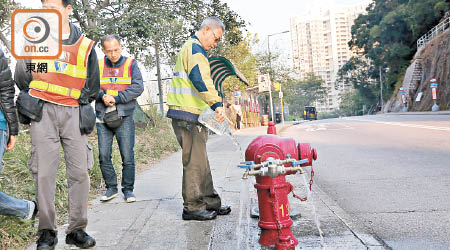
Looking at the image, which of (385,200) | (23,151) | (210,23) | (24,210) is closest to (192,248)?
(24,210)

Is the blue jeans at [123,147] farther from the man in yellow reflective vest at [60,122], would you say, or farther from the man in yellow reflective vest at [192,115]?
the man in yellow reflective vest at [60,122]

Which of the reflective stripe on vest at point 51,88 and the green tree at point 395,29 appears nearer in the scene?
the reflective stripe on vest at point 51,88

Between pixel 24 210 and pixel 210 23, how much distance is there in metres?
2.23

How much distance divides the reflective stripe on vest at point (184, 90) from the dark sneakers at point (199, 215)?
3.19 feet

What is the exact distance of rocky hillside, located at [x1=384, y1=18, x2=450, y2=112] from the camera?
97.4ft

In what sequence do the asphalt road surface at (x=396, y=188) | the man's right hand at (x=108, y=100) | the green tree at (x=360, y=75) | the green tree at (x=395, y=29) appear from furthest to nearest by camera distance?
the green tree at (x=360, y=75)
the green tree at (x=395, y=29)
the man's right hand at (x=108, y=100)
the asphalt road surface at (x=396, y=188)

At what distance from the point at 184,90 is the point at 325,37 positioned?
433 feet

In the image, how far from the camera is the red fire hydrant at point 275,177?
2635 millimetres

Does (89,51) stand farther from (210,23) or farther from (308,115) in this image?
(308,115)

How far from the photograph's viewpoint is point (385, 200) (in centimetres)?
435

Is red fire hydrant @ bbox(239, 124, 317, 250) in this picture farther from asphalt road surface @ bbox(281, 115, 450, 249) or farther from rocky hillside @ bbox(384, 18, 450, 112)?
rocky hillside @ bbox(384, 18, 450, 112)

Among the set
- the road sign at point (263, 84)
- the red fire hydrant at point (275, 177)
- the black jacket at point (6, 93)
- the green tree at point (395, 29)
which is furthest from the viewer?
the green tree at point (395, 29)

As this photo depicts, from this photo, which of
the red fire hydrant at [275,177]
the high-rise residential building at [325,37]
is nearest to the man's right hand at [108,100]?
the red fire hydrant at [275,177]

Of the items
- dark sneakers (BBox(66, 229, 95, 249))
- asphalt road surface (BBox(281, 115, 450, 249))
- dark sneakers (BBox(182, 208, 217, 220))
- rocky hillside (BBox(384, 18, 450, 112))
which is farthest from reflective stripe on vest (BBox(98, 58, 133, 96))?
rocky hillside (BBox(384, 18, 450, 112))
